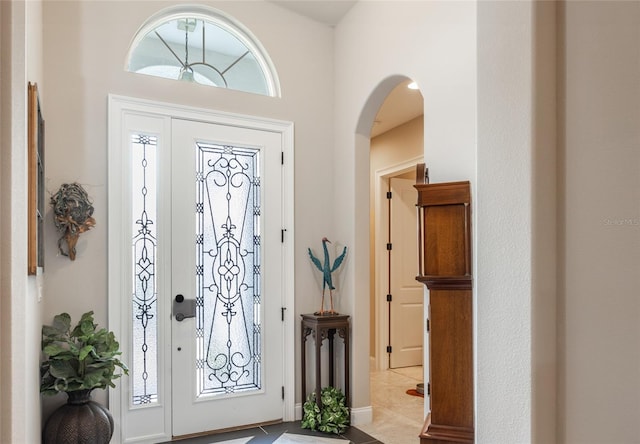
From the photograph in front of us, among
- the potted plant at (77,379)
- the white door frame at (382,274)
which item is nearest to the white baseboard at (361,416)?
the potted plant at (77,379)

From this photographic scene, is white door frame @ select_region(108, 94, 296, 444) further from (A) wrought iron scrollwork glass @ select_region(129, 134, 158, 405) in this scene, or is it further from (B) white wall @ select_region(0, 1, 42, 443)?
(B) white wall @ select_region(0, 1, 42, 443)

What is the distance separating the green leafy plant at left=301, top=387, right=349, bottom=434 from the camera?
11.3 feet

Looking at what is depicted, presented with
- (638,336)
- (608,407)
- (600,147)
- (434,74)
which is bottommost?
(608,407)

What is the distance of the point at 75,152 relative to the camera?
303cm

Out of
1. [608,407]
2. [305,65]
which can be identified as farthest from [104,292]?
[608,407]

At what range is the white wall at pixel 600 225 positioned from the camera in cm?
113

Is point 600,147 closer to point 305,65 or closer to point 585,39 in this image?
point 585,39

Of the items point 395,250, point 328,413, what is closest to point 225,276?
point 328,413

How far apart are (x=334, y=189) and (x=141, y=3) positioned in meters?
1.98

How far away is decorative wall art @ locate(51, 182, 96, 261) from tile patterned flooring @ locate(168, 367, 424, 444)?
1.57 metres

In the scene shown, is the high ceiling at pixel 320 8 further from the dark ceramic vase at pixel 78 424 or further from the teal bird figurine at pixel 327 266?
the dark ceramic vase at pixel 78 424

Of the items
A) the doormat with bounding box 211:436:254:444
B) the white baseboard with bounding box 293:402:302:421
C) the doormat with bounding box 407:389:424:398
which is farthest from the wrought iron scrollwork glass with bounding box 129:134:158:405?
the doormat with bounding box 407:389:424:398

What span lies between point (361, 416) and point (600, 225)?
2.89m

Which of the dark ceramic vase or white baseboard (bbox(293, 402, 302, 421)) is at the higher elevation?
the dark ceramic vase
